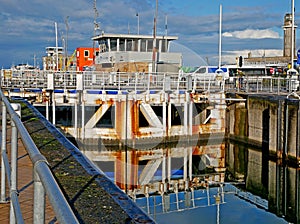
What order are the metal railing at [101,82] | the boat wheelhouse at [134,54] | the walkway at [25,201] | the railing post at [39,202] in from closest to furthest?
the railing post at [39,202], the walkway at [25,201], the metal railing at [101,82], the boat wheelhouse at [134,54]

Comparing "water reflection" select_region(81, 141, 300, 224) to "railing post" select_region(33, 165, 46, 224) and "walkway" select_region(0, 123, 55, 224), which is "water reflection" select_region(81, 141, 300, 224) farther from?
"railing post" select_region(33, 165, 46, 224)

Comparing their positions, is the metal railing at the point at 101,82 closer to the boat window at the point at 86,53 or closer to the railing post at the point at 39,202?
the railing post at the point at 39,202

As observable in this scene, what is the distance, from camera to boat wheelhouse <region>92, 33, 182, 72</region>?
143 ft

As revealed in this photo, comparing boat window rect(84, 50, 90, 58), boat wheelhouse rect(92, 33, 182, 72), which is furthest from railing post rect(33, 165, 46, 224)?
boat window rect(84, 50, 90, 58)

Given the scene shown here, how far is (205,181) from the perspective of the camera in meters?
20.6

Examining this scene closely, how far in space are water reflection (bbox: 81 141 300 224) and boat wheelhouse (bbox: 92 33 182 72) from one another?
56.9 ft

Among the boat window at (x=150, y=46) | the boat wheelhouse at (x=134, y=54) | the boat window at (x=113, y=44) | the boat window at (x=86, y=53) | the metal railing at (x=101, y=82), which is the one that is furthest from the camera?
the boat window at (x=86, y=53)

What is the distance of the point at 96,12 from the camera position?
185ft

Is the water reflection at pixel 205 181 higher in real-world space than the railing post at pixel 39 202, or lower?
lower

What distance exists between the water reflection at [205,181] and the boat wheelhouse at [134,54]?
17340 mm

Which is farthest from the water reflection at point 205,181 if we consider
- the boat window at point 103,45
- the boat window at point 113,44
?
the boat window at point 103,45

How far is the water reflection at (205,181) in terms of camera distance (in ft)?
51.8

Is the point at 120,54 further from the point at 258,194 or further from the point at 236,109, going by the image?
the point at 258,194

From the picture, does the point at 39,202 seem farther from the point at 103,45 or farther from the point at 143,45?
the point at 103,45
